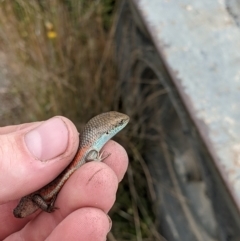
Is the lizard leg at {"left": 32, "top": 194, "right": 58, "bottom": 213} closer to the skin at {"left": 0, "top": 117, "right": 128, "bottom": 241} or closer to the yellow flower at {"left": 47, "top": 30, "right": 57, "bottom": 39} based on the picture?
the skin at {"left": 0, "top": 117, "right": 128, "bottom": 241}

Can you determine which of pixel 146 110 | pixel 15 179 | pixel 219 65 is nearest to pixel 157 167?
pixel 146 110

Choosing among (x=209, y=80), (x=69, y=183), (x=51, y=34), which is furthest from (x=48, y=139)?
(x=51, y=34)

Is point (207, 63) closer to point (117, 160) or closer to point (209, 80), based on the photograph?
point (209, 80)

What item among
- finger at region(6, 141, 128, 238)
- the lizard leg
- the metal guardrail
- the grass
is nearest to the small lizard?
the lizard leg

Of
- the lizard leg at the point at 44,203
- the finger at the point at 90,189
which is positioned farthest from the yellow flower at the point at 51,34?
the finger at the point at 90,189

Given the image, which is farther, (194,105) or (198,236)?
(198,236)

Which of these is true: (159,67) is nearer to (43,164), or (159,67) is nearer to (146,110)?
(146,110)
